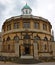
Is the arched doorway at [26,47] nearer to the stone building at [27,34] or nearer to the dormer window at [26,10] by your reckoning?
the stone building at [27,34]

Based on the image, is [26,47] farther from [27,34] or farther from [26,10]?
[26,10]

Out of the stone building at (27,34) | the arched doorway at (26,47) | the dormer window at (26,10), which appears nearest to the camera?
the arched doorway at (26,47)

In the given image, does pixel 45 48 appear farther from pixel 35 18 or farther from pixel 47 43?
pixel 35 18

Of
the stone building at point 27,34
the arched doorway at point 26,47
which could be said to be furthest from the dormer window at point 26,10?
the arched doorway at point 26,47

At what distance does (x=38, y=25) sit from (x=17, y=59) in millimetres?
→ 15441

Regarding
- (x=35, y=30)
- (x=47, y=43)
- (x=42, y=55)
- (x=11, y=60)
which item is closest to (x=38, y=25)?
(x=35, y=30)

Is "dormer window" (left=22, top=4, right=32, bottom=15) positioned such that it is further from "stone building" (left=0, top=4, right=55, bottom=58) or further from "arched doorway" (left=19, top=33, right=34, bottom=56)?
"arched doorway" (left=19, top=33, right=34, bottom=56)

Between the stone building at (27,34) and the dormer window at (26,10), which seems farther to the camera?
the dormer window at (26,10)

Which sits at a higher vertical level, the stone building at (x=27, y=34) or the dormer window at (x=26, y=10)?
the dormer window at (x=26, y=10)

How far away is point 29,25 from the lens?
4738cm

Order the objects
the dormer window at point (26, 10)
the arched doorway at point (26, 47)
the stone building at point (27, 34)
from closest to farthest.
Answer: the arched doorway at point (26, 47), the stone building at point (27, 34), the dormer window at point (26, 10)

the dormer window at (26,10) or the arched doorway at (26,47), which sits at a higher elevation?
the dormer window at (26,10)

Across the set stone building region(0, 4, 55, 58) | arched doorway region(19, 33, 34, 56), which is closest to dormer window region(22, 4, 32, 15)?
stone building region(0, 4, 55, 58)

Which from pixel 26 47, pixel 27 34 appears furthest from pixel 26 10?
pixel 26 47
